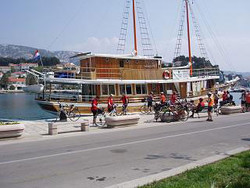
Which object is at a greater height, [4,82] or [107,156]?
[4,82]

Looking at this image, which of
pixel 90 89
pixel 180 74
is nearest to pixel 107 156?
pixel 90 89

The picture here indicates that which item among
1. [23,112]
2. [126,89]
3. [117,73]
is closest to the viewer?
[117,73]

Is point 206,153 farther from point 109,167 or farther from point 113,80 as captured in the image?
point 113,80

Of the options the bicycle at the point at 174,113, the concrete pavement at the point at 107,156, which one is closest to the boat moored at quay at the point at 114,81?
the bicycle at the point at 174,113

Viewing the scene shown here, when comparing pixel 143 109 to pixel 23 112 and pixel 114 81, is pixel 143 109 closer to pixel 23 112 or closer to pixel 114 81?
pixel 114 81

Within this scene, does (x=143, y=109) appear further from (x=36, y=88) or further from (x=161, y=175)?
(x=161, y=175)

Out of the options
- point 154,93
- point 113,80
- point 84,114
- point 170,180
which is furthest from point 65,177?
point 154,93

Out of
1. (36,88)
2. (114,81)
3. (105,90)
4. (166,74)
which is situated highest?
(166,74)

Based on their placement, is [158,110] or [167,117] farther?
[158,110]

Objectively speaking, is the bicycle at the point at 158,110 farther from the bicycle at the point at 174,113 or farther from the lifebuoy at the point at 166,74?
the lifebuoy at the point at 166,74

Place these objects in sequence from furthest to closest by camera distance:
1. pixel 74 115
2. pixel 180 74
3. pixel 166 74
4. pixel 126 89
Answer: pixel 180 74
pixel 166 74
pixel 126 89
pixel 74 115

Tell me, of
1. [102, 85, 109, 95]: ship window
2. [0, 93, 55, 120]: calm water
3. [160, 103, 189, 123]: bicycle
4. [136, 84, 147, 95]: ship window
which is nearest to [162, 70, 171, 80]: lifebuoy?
[136, 84, 147, 95]: ship window

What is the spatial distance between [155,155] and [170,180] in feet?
10.0

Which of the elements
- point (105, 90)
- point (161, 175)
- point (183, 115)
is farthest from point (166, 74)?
point (161, 175)
